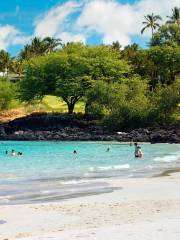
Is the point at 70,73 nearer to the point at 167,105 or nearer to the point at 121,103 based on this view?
the point at 121,103

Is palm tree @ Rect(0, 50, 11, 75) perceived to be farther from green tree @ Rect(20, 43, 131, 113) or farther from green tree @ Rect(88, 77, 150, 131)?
green tree @ Rect(88, 77, 150, 131)

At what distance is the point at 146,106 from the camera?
9181 centimetres

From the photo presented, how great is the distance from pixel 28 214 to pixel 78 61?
86.1 meters

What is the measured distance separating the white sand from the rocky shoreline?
186 ft

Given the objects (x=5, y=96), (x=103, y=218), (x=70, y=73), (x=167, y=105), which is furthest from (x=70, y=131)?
(x=103, y=218)

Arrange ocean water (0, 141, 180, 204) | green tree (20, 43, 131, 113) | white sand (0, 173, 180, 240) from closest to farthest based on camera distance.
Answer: white sand (0, 173, 180, 240) < ocean water (0, 141, 180, 204) < green tree (20, 43, 131, 113)

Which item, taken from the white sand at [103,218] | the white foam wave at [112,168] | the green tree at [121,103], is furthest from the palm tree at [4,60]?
the white sand at [103,218]

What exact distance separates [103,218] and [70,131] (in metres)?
76.0

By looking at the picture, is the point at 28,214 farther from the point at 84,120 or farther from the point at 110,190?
the point at 84,120

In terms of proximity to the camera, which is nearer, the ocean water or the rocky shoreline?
the ocean water

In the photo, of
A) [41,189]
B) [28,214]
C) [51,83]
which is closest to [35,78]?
[51,83]

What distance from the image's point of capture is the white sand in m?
13.3

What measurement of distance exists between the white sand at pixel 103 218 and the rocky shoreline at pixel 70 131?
56667 mm

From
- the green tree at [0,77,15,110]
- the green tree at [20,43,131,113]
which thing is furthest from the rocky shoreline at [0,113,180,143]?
the green tree at [0,77,15,110]
